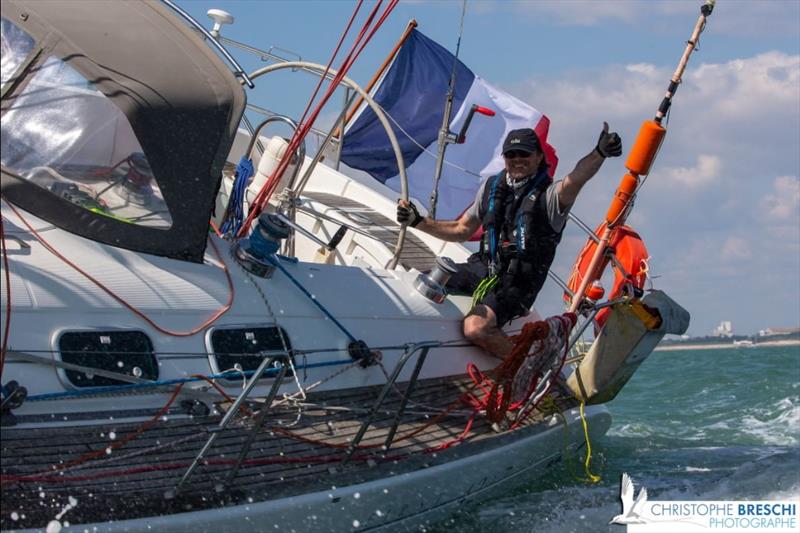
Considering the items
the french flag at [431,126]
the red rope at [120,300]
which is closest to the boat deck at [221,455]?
the red rope at [120,300]

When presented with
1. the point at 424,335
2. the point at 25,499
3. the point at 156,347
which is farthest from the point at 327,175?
the point at 25,499

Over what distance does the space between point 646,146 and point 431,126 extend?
4.42 metres

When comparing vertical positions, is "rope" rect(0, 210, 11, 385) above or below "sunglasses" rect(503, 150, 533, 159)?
below

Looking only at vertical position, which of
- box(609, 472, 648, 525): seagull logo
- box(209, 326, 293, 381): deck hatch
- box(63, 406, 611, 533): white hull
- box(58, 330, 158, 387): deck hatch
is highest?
box(209, 326, 293, 381): deck hatch

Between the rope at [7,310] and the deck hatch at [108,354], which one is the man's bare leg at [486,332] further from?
the rope at [7,310]

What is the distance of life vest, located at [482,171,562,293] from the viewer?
6156 millimetres

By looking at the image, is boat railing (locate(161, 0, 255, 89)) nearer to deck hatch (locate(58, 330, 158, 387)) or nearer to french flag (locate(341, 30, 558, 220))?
deck hatch (locate(58, 330, 158, 387))

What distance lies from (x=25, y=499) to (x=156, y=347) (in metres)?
1.11

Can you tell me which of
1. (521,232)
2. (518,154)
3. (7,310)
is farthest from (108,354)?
(518,154)

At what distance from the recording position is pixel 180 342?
4.87m

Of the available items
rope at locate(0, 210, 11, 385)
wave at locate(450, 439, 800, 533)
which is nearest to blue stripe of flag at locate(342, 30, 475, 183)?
wave at locate(450, 439, 800, 533)

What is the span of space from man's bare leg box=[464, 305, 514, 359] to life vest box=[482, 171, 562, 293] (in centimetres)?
23

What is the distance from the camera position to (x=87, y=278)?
15.3 feet

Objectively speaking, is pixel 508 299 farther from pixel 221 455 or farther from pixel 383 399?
pixel 221 455
